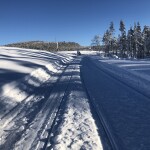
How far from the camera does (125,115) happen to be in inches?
366

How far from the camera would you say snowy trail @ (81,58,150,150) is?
22.7ft

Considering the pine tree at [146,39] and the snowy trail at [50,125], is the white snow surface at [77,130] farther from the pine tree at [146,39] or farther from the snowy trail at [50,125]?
the pine tree at [146,39]

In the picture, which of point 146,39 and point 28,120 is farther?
point 146,39

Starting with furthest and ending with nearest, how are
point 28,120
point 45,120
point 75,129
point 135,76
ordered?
point 135,76
point 28,120
point 45,120
point 75,129

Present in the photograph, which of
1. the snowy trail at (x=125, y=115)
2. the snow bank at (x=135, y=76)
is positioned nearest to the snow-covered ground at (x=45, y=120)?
the snowy trail at (x=125, y=115)

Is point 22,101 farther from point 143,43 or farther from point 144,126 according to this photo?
point 143,43

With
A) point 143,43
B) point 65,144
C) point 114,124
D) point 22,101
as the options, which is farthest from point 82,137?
point 143,43

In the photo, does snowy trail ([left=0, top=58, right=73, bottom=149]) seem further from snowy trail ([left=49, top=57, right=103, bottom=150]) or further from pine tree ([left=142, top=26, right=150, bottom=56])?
pine tree ([left=142, top=26, right=150, bottom=56])

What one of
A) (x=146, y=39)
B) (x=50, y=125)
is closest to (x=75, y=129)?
(x=50, y=125)

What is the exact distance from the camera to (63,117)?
30.7 ft

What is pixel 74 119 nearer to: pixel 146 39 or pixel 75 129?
pixel 75 129

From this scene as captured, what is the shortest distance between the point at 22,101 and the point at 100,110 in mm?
3759

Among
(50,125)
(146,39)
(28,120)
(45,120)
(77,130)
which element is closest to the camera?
(77,130)

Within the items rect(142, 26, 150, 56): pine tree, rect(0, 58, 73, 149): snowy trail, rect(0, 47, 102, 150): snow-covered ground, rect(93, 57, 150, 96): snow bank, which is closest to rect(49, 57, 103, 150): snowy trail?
rect(0, 47, 102, 150): snow-covered ground
